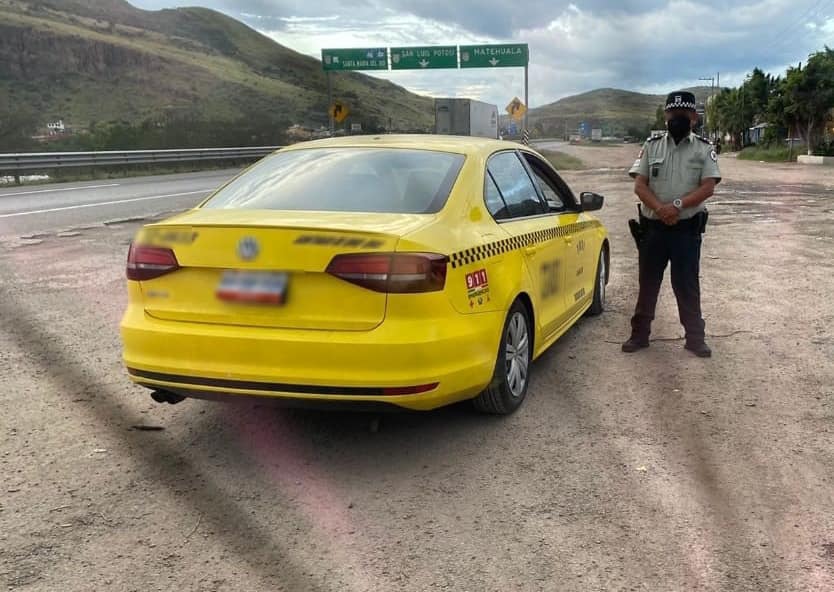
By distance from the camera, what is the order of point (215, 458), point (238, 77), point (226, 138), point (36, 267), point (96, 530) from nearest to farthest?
1. point (96, 530)
2. point (215, 458)
3. point (36, 267)
4. point (226, 138)
5. point (238, 77)

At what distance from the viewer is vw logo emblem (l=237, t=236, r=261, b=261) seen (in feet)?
11.7

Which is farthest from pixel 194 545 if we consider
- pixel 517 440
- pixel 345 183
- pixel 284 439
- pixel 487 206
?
pixel 487 206

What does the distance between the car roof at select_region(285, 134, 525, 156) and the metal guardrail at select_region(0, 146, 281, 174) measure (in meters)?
20.5

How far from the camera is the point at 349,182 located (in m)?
4.27

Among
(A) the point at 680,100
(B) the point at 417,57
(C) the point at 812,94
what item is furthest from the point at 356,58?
(A) the point at 680,100

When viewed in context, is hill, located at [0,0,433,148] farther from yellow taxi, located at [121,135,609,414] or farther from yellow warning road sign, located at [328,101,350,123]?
yellow taxi, located at [121,135,609,414]

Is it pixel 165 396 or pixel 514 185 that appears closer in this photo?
pixel 165 396

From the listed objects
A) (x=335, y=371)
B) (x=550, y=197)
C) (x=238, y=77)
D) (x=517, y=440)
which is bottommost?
(x=517, y=440)

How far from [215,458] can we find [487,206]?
1.99 metres

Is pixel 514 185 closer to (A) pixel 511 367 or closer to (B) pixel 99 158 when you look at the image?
(A) pixel 511 367

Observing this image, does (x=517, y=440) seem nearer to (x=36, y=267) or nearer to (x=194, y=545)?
(x=194, y=545)

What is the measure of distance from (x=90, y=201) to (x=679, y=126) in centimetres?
1410

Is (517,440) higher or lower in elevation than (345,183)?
lower

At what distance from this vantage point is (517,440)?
4133mm
